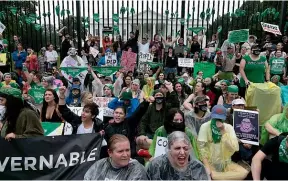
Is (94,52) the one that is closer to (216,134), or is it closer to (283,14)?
(283,14)

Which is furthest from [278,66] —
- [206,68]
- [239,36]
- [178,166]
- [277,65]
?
[178,166]

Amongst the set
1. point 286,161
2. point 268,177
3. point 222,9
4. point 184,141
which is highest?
point 222,9

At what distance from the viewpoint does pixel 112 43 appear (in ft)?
40.7

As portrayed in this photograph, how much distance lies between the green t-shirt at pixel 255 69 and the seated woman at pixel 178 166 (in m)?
4.49

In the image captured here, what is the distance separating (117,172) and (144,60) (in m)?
8.40

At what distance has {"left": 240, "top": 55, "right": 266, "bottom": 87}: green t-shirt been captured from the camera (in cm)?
705

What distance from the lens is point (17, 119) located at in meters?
3.75

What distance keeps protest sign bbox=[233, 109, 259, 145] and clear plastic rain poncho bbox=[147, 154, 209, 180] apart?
222 cm

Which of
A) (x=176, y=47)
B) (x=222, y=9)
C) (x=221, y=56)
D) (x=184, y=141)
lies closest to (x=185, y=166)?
(x=184, y=141)

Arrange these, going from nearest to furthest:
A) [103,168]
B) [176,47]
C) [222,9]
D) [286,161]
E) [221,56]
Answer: [103,168]
[286,161]
[221,56]
[176,47]
[222,9]

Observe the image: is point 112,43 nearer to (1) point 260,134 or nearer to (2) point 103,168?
(1) point 260,134

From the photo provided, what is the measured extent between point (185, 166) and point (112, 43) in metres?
9.84

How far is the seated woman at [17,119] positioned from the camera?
12.3ft

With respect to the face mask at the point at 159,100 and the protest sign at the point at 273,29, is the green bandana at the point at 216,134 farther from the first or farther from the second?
the protest sign at the point at 273,29
